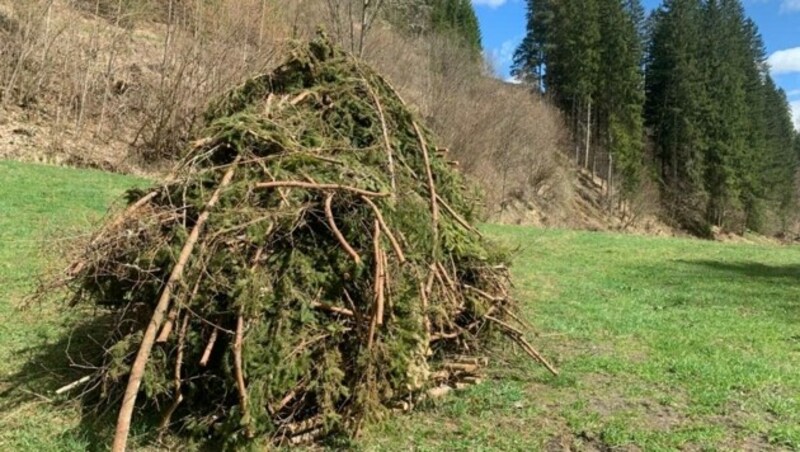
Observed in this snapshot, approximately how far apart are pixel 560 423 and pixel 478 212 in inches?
106

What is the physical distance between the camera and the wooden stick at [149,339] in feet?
12.0

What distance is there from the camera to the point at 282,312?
13.7ft

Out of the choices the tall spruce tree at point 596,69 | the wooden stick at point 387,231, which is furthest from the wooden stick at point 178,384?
the tall spruce tree at point 596,69

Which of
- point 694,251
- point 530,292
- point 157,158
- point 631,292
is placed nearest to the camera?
point 530,292

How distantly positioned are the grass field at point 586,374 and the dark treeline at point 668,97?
131ft

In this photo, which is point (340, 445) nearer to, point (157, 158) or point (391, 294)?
point (391, 294)

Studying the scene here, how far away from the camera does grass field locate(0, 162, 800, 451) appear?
453cm

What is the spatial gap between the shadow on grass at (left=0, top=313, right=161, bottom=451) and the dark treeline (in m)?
46.2

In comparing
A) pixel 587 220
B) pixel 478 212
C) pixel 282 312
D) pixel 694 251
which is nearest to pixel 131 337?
pixel 282 312

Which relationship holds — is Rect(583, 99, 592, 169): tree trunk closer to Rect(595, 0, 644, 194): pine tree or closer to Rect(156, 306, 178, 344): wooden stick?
Rect(595, 0, 644, 194): pine tree

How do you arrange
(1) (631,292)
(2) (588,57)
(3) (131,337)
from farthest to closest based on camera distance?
(2) (588,57)
(1) (631,292)
(3) (131,337)

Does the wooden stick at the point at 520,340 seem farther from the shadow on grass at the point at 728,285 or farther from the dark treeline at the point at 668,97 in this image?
the dark treeline at the point at 668,97

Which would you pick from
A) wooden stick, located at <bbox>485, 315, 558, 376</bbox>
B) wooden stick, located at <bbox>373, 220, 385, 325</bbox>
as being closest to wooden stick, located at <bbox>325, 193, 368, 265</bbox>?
wooden stick, located at <bbox>373, 220, 385, 325</bbox>

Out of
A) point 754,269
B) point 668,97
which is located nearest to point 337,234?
point 754,269
